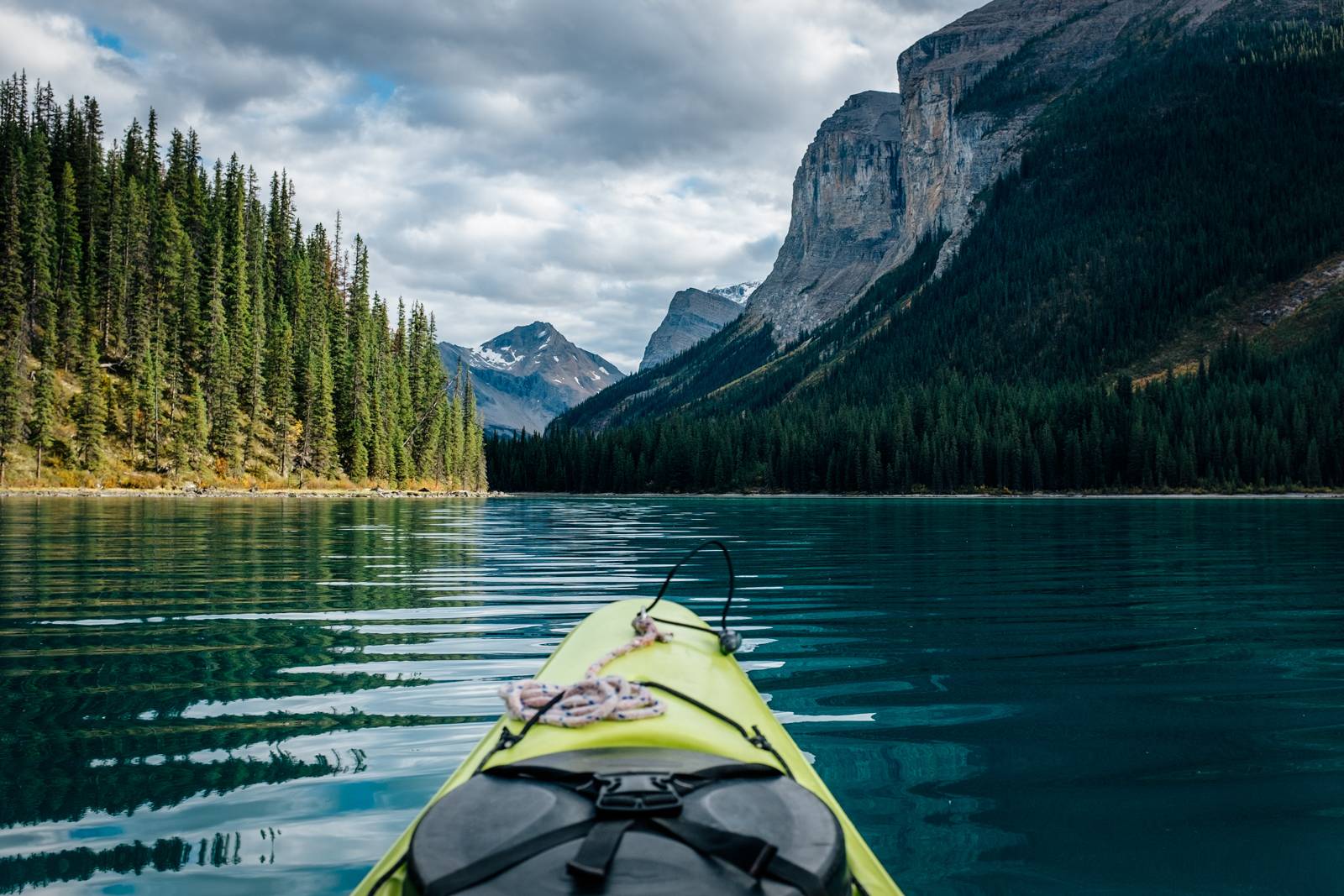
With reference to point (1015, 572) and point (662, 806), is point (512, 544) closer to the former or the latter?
point (1015, 572)

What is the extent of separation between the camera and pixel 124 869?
15.9 feet

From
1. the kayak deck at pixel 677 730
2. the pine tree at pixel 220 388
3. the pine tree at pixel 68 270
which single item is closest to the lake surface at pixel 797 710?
the kayak deck at pixel 677 730

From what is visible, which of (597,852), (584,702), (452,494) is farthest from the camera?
(452,494)

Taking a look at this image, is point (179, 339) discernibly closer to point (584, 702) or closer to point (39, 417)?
point (39, 417)

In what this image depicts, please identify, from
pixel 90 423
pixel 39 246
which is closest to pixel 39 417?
pixel 90 423

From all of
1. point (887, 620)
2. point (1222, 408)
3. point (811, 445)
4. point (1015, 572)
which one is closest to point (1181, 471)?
point (1222, 408)

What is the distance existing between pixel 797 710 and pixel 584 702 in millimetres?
4673

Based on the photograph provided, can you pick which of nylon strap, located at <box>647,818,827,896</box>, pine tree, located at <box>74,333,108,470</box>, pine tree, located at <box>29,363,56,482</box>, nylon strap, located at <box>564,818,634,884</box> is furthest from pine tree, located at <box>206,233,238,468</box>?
nylon strap, located at <box>647,818,827,896</box>

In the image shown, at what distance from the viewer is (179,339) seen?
86688 mm

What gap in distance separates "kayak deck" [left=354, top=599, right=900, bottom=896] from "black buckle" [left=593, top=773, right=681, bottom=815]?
52 cm

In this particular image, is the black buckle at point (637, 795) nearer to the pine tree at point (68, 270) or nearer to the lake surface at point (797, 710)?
the lake surface at point (797, 710)

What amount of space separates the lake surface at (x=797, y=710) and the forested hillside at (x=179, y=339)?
63.2 m

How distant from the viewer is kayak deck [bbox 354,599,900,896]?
3.32 meters

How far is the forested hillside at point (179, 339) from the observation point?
73.9m
